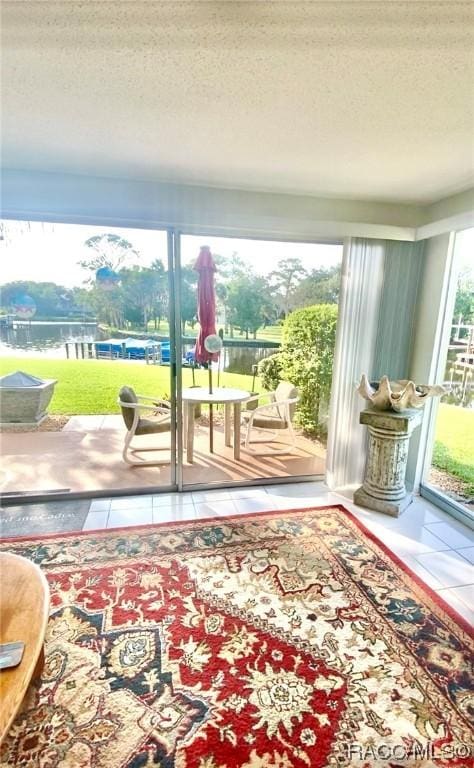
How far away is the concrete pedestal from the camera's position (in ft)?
9.48

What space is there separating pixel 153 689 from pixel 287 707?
0.54 metres

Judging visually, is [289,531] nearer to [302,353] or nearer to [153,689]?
[153,689]

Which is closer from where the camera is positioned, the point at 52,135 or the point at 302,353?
the point at 52,135

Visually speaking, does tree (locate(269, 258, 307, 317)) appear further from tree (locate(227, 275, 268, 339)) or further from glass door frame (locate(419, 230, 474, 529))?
glass door frame (locate(419, 230, 474, 529))

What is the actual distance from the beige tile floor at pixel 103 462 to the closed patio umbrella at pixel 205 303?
2.63ft

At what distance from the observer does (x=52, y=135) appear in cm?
201

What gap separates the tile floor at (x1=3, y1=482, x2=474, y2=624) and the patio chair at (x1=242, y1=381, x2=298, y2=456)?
1.82 feet

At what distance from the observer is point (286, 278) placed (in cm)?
318

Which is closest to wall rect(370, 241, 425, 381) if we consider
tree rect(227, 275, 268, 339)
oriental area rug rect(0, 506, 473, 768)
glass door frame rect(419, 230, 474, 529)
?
glass door frame rect(419, 230, 474, 529)

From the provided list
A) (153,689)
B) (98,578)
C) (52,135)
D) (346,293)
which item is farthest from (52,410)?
(346,293)

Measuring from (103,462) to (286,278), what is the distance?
2.41 meters

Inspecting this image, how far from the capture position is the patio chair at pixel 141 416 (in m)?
3.26

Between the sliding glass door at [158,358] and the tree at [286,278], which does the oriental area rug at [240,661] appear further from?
the tree at [286,278]

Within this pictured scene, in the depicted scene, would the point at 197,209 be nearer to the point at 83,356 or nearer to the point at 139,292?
the point at 139,292
